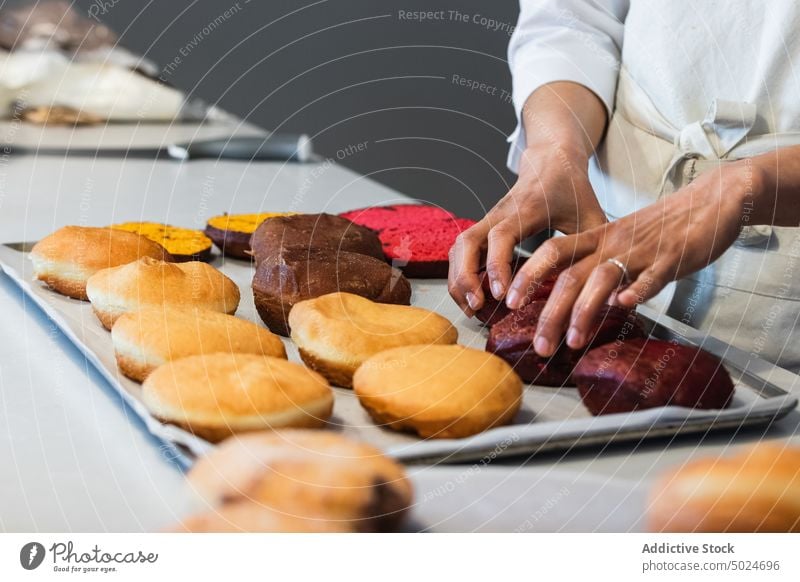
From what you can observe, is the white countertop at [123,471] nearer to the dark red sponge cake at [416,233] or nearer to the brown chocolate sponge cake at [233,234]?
the brown chocolate sponge cake at [233,234]

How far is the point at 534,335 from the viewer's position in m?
0.62

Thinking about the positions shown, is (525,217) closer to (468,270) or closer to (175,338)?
(468,270)

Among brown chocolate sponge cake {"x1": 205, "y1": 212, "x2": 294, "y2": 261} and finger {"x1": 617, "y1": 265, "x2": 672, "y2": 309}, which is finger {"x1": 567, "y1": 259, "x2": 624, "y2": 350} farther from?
brown chocolate sponge cake {"x1": 205, "y1": 212, "x2": 294, "y2": 261}

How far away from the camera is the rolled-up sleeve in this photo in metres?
0.95

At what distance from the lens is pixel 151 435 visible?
523 millimetres

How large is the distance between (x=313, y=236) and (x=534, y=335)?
0.28m

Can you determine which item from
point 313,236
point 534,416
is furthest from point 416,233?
point 534,416

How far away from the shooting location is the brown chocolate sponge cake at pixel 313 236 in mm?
818

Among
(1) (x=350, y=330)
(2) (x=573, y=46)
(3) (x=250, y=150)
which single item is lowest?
(3) (x=250, y=150)

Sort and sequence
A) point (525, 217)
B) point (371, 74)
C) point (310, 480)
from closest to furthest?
1. point (310, 480)
2. point (525, 217)
3. point (371, 74)

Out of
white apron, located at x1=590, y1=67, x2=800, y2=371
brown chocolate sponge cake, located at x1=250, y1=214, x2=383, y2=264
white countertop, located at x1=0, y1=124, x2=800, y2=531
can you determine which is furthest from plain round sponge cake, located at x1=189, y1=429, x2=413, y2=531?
white apron, located at x1=590, y1=67, x2=800, y2=371

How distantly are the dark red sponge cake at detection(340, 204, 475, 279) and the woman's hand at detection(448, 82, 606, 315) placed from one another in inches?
3.6

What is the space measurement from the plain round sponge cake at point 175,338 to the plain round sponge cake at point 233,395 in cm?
3

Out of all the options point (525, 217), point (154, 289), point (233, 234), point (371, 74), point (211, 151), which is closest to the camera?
point (154, 289)
